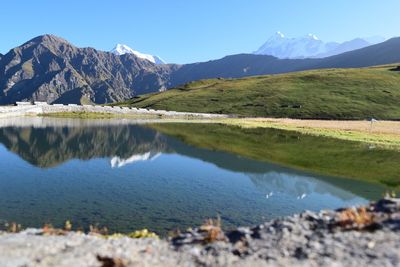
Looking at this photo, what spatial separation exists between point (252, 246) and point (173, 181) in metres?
28.0

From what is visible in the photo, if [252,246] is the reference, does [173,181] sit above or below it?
below

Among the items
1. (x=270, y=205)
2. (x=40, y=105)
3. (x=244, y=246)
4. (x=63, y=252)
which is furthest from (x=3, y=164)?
(x=40, y=105)

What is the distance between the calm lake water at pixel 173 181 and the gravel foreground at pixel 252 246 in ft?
28.0

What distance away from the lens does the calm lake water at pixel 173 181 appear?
3036 cm

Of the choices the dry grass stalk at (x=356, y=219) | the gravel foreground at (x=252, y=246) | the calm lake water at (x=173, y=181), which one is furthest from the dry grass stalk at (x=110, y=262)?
the calm lake water at (x=173, y=181)

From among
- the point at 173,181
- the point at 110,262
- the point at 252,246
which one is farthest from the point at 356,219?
the point at 173,181

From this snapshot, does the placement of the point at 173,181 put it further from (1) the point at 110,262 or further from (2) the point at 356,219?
(1) the point at 110,262

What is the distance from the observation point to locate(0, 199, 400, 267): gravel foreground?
15555 mm

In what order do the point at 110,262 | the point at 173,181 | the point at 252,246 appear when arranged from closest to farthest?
the point at 110,262 < the point at 252,246 < the point at 173,181

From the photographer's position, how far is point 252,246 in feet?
55.5

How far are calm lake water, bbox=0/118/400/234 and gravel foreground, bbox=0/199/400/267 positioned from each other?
28.0 feet

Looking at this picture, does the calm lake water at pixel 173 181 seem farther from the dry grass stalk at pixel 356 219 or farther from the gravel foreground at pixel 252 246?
the dry grass stalk at pixel 356 219

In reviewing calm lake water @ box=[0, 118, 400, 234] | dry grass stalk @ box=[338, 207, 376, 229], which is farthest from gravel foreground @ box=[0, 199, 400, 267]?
calm lake water @ box=[0, 118, 400, 234]

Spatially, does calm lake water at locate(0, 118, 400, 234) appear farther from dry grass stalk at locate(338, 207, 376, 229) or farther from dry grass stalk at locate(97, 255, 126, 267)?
dry grass stalk at locate(338, 207, 376, 229)
